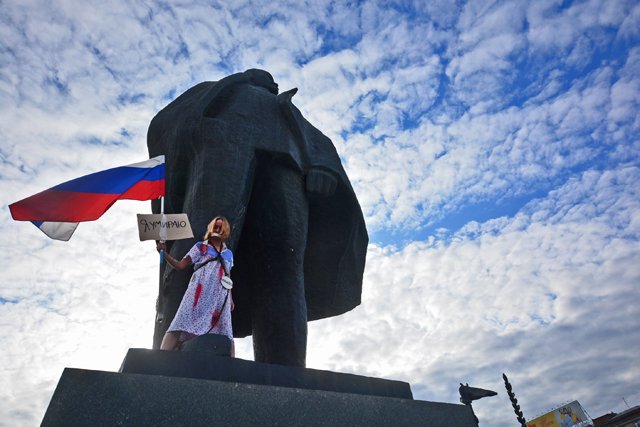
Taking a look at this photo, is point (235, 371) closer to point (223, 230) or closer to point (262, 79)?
point (223, 230)

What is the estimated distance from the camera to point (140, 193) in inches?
165

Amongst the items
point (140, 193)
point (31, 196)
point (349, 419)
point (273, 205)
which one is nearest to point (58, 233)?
point (31, 196)

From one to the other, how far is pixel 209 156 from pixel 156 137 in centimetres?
117

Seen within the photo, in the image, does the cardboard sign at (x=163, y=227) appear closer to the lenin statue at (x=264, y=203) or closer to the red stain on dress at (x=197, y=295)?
the lenin statue at (x=264, y=203)

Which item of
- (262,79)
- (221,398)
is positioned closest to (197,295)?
(221,398)

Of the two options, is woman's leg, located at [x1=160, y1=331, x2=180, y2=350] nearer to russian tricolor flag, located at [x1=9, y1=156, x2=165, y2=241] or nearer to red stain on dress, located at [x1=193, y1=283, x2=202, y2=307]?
red stain on dress, located at [x1=193, y1=283, x2=202, y2=307]

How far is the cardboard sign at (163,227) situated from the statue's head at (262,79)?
2.28m

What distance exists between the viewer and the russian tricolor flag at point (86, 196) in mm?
3828

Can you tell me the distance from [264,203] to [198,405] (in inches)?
86.2

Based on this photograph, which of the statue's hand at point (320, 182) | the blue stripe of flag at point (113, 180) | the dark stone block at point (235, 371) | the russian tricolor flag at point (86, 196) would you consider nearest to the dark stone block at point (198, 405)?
the dark stone block at point (235, 371)

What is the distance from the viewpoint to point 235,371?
229 centimetres

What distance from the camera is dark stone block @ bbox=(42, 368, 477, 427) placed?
184 centimetres

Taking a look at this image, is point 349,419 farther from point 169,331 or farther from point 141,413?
point 169,331

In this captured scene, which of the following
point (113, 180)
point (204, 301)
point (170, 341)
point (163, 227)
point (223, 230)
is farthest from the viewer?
point (113, 180)
